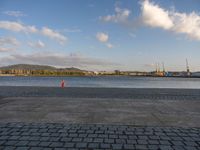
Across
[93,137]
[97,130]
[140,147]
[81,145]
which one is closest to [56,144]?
[81,145]

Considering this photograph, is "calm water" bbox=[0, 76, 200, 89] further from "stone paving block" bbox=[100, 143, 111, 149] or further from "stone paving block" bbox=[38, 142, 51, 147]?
"stone paving block" bbox=[38, 142, 51, 147]

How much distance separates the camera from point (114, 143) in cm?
438

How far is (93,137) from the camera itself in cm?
476

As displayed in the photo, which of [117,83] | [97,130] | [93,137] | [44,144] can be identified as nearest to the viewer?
[44,144]

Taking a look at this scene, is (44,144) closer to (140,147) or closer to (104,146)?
(104,146)

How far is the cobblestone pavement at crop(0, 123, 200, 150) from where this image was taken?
165 inches

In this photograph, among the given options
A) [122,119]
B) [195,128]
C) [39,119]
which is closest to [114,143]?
[122,119]

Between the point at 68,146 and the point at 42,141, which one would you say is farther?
the point at 42,141

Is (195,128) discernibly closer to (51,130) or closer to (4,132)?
(51,130)

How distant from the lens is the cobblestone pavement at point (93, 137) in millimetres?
4191

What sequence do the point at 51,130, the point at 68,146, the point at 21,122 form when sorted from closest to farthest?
the point at 68,146 → the point at 51,130 → the point at 21,122

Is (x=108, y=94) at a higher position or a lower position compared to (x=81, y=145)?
lower

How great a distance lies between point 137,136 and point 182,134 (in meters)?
1.19

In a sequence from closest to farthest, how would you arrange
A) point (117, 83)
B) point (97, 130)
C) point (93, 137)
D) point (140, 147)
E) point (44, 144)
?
point (140, 147)
point (44, 144)
point (93, 137)
point (97, 130)
point (117, 83)
